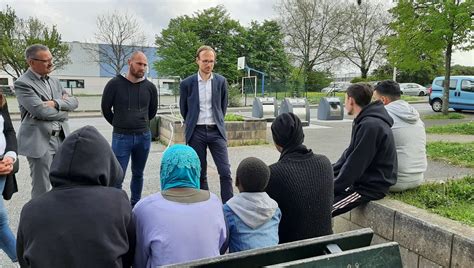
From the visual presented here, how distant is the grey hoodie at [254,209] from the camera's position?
7.54 feet

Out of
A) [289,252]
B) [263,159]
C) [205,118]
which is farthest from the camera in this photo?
[263,159]

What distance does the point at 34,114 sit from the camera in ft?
11.6

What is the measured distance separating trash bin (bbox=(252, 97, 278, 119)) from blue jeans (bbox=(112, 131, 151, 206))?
36.5 feet

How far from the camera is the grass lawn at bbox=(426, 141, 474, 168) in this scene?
727cm

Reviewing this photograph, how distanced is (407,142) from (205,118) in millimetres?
2303

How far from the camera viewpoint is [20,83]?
11.6 feet

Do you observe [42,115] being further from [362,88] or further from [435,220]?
[435,220]

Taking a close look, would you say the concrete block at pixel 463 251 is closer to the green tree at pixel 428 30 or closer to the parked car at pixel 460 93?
the green tree at pixel 428 30

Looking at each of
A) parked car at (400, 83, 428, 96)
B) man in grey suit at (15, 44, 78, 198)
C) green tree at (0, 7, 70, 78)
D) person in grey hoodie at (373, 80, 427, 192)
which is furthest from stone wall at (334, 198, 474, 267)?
parked car at (400, 83, 428, 96)

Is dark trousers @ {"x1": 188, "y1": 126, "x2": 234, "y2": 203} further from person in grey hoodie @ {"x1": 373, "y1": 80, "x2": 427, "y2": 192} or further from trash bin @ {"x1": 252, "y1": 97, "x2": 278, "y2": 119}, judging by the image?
trash bin @ {"x1": 252, "y1": 97, "x2": 278, "y2": 119}

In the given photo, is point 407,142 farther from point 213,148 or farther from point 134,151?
point 134,151

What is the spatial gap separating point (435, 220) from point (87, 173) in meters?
2.47

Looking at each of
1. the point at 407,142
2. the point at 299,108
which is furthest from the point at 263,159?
the point at 299,108

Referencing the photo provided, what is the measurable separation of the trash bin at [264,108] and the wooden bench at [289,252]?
13.7m
